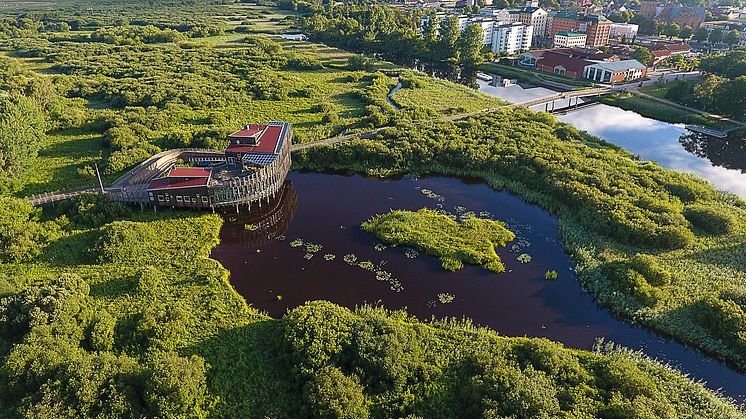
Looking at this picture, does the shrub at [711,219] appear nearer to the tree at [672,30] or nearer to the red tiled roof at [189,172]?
the red tiled roof at [189,172]

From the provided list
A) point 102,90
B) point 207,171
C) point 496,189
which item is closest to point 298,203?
point 207,171

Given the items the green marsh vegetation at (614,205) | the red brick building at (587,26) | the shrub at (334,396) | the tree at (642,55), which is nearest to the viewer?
the shrub at (334,396)

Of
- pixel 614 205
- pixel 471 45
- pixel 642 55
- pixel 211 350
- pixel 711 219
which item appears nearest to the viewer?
pixel 211 350

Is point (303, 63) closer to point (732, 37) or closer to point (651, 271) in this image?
point (651, 271)

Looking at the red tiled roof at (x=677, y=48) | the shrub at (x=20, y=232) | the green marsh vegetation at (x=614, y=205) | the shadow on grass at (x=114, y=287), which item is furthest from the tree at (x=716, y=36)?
the shrub at (x=20, y=232)

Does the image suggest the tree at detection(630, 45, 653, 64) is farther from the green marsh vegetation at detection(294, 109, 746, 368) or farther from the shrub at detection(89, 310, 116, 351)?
the shrub at detection(89, 310, 116, 351)

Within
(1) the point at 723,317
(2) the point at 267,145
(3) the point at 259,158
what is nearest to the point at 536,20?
(2) the point at 267,145
